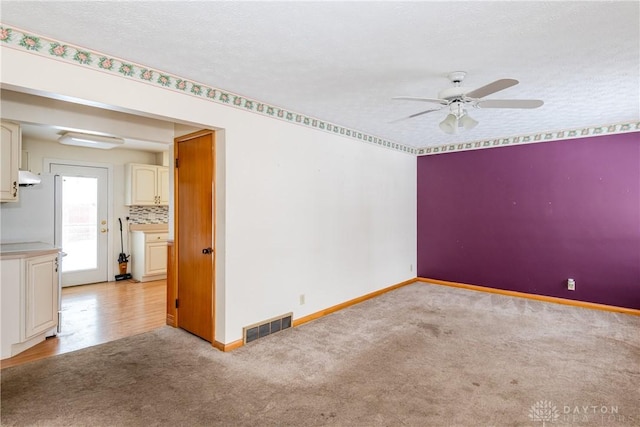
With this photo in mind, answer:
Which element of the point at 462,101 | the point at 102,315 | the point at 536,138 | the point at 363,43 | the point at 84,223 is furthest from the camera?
the point at 84,223

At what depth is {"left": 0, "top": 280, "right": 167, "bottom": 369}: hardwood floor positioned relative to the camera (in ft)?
10.4

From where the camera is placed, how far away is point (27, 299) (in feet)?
9.89

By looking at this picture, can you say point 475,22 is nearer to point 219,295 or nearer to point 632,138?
point 219,295

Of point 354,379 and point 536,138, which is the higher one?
point 536,138

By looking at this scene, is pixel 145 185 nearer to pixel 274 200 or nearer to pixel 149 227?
pixel 149 227

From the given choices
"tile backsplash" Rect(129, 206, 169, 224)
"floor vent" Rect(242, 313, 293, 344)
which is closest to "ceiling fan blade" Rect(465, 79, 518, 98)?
"floor vent" Rect(242, 313, 293, 344)

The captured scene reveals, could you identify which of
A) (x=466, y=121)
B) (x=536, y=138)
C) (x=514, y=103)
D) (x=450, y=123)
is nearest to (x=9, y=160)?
(x=450, y=123)

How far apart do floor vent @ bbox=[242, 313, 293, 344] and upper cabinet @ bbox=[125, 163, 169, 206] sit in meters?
3.93

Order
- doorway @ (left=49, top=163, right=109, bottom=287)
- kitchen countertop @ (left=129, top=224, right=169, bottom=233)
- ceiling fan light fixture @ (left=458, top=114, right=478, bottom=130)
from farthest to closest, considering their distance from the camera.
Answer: kitchen countertop @ (left=129, top=224, right=169, bottom=233)
doorway @ (left=49, top=163, right=109, bottom=287)
ceiling fan light fixture @ (left=458, top=114, right=478, bottom=130)

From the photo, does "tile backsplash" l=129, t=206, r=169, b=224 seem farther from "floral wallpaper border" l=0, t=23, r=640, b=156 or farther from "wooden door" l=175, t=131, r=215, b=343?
"floral wallpaper border" l=0, t=23, r=640, b=156

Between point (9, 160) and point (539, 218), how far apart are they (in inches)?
253

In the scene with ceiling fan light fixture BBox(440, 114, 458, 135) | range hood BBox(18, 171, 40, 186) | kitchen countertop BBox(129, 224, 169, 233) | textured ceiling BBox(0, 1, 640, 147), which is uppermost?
textured ceiling BBox(0, 1, 640, 147)

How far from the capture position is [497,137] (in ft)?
16.6

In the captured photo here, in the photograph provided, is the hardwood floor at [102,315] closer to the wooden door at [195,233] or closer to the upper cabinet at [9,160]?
the wooden door at [195,233]
